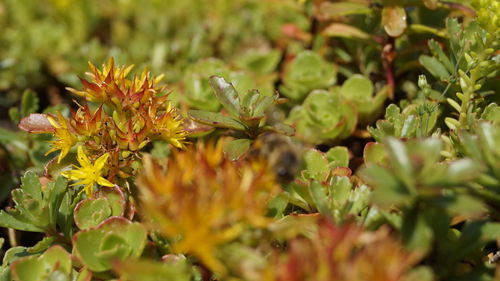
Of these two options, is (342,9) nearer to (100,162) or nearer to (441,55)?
(441,55)

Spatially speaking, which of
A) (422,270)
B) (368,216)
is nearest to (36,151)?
(368,216)

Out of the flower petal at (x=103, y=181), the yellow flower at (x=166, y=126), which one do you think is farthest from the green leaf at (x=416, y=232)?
the flower petal at (x=103, y=181)

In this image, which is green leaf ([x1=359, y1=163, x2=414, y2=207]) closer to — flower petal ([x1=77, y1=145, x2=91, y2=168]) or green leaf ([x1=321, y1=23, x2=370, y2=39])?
flower petal ([x1=77, y1=145, x2=91, y2=168])

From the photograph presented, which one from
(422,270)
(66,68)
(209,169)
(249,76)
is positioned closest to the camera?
(422,270)

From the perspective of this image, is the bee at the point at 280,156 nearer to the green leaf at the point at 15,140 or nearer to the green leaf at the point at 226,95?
the green leaf at the point at 226,95

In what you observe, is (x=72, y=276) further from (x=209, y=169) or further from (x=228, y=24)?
(x=228, y=24)

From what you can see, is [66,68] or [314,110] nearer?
[314,110]
